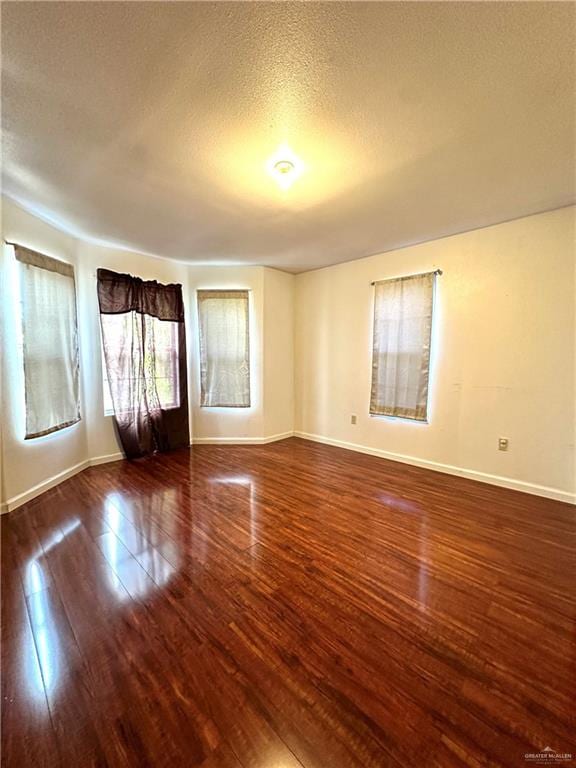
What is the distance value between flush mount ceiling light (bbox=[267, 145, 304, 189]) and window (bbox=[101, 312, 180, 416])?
2.48 metres

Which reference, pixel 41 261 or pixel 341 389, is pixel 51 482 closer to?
pixel 41 261

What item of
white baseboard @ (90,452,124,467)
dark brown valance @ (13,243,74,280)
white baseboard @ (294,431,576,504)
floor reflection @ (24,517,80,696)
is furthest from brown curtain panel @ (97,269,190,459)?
white baseboard @ (294,431,576,504)

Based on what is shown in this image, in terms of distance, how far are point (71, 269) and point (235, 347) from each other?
2.00 metres

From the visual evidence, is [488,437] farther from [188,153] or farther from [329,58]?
[188,153]

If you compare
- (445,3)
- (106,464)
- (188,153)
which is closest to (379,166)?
(445,3)

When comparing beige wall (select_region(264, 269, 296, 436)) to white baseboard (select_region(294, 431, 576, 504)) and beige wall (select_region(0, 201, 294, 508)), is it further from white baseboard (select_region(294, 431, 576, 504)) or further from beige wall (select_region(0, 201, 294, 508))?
white baseboard (select_region(294, 431, 576, 504))

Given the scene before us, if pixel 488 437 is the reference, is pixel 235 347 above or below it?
above

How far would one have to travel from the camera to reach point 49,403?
2.85 meters

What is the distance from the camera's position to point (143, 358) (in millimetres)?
3791

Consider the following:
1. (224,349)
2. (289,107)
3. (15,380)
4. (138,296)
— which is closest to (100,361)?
(138,296)

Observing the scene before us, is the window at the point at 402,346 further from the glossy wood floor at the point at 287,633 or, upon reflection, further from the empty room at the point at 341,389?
the glossy wood floor at the point at 287,633

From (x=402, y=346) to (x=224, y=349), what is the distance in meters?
2.35

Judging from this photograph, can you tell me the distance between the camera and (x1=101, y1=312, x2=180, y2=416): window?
357 centimetres

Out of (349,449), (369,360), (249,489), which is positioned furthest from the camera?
(349,449)
